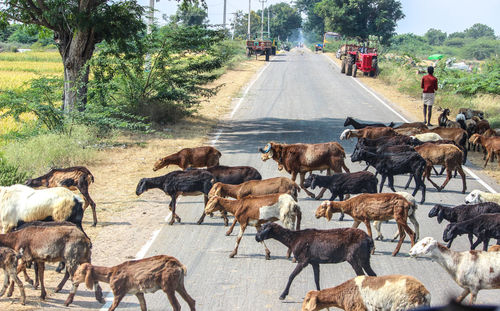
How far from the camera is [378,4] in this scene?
2446 inches

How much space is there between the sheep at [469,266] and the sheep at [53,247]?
13.9ft

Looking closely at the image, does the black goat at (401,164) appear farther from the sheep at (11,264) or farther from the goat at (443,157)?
the sheep at (11,264)

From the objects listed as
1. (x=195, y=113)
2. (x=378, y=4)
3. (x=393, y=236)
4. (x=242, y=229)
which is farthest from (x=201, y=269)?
(x=378, y=4)

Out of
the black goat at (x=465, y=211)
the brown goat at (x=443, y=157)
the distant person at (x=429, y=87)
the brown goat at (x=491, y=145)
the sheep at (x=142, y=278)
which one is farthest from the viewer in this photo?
the distant person at (x=429, y=87)

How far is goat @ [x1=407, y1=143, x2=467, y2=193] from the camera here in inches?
493

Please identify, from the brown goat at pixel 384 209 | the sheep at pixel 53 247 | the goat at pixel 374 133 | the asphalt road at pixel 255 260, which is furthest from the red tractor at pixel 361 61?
the sheep at pixel 53 247

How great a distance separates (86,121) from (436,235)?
35.2ft

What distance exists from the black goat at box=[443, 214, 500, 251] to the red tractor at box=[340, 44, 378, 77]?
3091 cm

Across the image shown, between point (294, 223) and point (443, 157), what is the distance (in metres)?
5.16

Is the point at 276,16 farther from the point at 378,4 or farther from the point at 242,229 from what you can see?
the point at 242,229

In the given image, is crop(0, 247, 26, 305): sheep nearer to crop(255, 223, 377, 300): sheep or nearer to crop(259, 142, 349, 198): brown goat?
crop(255, 223, 377, 300): sheep

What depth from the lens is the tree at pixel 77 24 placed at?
57.6 feet

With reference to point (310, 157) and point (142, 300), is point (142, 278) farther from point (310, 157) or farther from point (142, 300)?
point (310, 157)

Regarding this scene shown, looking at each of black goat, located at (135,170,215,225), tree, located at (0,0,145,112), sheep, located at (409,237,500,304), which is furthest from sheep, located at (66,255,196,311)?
tree, located at (0,0,145,112)
